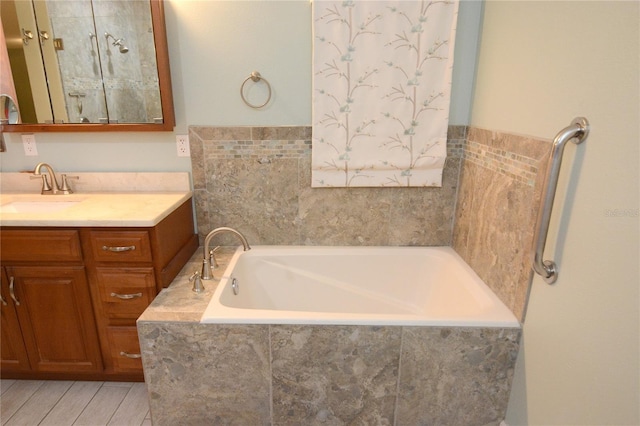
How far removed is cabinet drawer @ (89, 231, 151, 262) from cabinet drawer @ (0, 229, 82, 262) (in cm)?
8

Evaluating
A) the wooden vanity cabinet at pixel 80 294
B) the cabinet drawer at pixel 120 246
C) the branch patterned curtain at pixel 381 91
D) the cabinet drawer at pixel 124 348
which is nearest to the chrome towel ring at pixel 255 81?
the branch patterned curtain at pixel 381 91

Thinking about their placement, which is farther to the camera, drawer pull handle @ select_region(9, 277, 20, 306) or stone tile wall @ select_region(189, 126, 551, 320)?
stone tile wall @ select_region(189, 126, 551, 320)

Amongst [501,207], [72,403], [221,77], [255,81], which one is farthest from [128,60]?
[501,207]

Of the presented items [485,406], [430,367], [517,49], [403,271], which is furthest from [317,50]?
[485,406]

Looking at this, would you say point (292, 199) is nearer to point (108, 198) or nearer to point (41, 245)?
point (108, 198)

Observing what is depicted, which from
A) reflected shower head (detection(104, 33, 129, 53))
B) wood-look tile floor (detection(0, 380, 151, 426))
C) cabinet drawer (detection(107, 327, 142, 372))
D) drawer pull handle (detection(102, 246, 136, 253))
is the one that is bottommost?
wood-look tile floor (detection(0, 380, 151, 426))

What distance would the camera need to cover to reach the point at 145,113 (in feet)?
6.35

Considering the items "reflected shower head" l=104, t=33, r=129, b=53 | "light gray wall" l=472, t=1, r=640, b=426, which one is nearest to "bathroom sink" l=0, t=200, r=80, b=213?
"reflected shower head" l=104, t=33, r=129, b=53

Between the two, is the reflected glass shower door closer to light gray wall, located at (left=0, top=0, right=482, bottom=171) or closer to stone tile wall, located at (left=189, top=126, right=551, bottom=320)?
light gray wall, located at (left=0, top=0, right=482, bottom=171)

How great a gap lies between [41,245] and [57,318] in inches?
14.7

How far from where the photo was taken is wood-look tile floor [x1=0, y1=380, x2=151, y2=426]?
170 cm

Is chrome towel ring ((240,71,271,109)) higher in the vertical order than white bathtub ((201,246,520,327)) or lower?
higher

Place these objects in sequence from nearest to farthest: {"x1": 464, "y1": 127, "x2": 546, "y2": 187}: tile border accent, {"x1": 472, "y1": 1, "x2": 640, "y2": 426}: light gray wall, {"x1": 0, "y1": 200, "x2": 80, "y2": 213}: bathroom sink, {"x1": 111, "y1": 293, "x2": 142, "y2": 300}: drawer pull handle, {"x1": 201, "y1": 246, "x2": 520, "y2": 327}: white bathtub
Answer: {"x1": 472, "y1": 1, "x2": 640, "y2": 426}: light gray wall < {"x1": 464, "y1": 127, "x2": 546, "y2": 187}: tile border accent < {"x1": 111, "y1": 293, "x2": 142, "y2": 300}: drawer pull handle < {"x1": 0, "y1": 200, "x2": 80, "y2": 213}: bathroom sink < {"x1": 201, "y1": 246, "x2": 520, "y2": 327}: white bathtub

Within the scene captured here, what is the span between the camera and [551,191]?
1.14 meters
